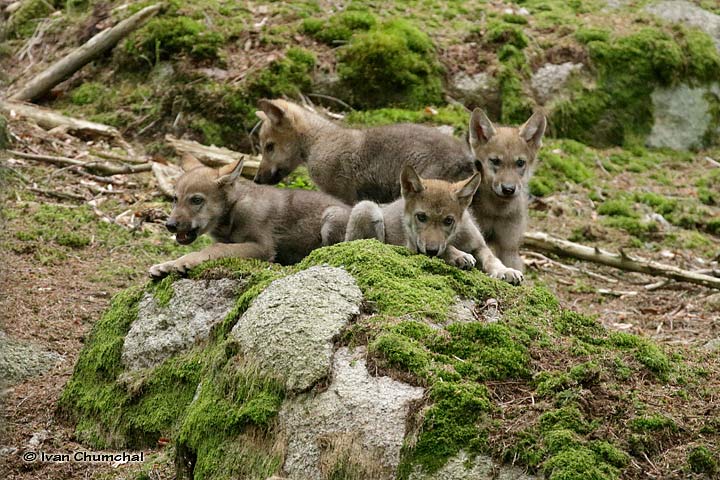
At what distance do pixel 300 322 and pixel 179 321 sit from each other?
4.96ft

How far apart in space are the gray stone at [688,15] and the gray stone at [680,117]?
4.01ft

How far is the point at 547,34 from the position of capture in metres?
14.7

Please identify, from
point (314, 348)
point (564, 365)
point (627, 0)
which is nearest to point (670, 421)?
point (564, 365)

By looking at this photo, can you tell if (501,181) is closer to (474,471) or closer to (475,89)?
(474,471)

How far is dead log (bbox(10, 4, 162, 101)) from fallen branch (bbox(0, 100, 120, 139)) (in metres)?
0.73

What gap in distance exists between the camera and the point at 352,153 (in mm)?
9219

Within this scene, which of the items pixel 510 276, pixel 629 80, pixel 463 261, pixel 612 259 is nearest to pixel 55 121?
pixel 612 259

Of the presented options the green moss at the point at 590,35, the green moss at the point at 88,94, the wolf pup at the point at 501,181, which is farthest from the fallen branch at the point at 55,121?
the green moss at the point at 590,35

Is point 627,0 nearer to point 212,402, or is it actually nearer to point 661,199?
point 661,199

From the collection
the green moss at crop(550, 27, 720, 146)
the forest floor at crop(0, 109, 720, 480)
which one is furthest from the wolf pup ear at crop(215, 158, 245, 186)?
the green moss at crop(550, 27, 720, 146)

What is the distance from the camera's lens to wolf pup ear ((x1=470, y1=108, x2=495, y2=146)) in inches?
345

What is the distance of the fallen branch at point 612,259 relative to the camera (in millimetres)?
10586

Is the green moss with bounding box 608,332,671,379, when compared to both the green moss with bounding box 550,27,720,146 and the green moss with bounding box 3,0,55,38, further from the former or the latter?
the green moss with bounding box 3,0,55,38

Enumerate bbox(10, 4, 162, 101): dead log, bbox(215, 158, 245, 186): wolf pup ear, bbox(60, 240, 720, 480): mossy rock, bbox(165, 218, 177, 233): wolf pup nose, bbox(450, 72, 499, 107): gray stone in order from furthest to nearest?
bbox(10, 4, 162, 101): dead log < bbox(450, 72, 499, 107): gray stone < bbox(215, 158, 245, 186): wolf pup ear < bbox(165, 218, 177, 233): wolf pup nose < bbox(60, 240, 720, 480): mossy rock
